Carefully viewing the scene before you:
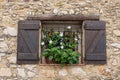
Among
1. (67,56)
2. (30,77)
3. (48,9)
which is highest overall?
(48,9)

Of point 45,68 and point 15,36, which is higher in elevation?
point 15,36

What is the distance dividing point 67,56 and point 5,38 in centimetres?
124

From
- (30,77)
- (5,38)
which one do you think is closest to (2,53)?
(5,38)

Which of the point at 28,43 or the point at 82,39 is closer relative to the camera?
the point at 28,43

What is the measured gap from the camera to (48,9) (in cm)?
662

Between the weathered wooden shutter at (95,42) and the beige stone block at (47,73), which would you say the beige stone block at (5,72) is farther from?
the weathered wooden shutter at (95,42)

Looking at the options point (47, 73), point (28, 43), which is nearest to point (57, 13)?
point (28, 43)

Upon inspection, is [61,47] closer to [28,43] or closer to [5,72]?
[28,43]

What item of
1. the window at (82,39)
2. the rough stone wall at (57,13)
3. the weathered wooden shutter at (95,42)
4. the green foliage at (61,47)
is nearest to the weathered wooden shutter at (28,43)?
the window at (82,39)

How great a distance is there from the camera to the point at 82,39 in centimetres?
663

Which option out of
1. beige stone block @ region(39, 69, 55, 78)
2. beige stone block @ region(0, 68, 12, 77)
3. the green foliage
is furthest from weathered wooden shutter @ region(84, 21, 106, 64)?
beige stone block @ region(0, 68, 12, 77)

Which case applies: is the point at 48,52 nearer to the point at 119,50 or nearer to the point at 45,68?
the point at 45,68

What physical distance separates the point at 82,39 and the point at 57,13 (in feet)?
2.27

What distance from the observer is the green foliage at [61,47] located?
6.30m
